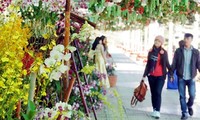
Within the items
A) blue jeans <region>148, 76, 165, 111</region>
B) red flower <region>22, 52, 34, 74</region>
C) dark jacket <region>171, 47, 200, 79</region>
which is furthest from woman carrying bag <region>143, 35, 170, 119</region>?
red flower <region>22, 52, 34, 74</region>

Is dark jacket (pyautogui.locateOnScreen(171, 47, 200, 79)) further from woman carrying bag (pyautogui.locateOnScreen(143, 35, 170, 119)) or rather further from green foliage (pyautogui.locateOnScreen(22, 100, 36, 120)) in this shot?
green foliage (pyautogui.locateOnScreen(22, 100, 36, 120))

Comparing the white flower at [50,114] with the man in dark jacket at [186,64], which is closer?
the white flower at [50,114]

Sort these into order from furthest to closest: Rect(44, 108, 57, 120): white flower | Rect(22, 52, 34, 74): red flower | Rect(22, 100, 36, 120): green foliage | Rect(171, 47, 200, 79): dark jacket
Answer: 1. Rect(171, 47, 200, 79): dark jacket
2. Rect(22, 52, 34, 74): red flower
3. Rect(44, 108, 57, 120): white flower
4. Rect(22, 100, 36, 120): green foliage

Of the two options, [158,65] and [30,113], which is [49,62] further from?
[158,65]

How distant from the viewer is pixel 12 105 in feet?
6.75

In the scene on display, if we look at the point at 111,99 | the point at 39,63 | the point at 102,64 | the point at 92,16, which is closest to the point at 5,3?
the point at 92,16

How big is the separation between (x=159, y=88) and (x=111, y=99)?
218 centimetres

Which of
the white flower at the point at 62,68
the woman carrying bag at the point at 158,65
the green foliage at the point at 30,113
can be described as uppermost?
the white flower at the point at 62,68

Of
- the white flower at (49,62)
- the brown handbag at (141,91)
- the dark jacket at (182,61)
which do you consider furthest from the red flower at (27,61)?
the brown handbag at (141,91)

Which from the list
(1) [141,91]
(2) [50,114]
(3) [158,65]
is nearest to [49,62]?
(2) [50,114]

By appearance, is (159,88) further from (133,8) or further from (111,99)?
(133,8)

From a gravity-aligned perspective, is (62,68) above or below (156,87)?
above

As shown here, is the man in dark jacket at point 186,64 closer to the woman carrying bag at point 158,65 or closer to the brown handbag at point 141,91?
the woman carrying bag at point 158,65

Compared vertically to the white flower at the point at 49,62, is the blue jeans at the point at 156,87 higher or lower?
lower
